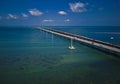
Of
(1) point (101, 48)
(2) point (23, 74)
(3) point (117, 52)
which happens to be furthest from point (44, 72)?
(1) point (101, 48)

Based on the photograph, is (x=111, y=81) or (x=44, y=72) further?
(x=44, y=72)

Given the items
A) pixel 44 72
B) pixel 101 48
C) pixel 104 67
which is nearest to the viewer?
pixel 44 72

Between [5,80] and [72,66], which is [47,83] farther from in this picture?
[72,66]

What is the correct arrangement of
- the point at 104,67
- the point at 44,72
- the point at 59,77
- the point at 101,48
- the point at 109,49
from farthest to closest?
the point at 101,48
the point at 109,49
the point at 104,67
the point at 44,72
the point at 59,77

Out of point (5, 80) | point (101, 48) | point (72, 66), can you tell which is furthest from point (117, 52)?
point (5, 80)

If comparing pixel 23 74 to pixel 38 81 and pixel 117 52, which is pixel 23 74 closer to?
pixel 38 81

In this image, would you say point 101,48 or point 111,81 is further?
point 101,48

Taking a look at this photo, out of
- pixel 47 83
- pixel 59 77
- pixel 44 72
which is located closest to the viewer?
pixel 47 83

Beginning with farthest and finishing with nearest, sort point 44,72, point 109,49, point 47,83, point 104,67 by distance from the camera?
point 109,49, point 104,67, point 44,72, point 47,83
